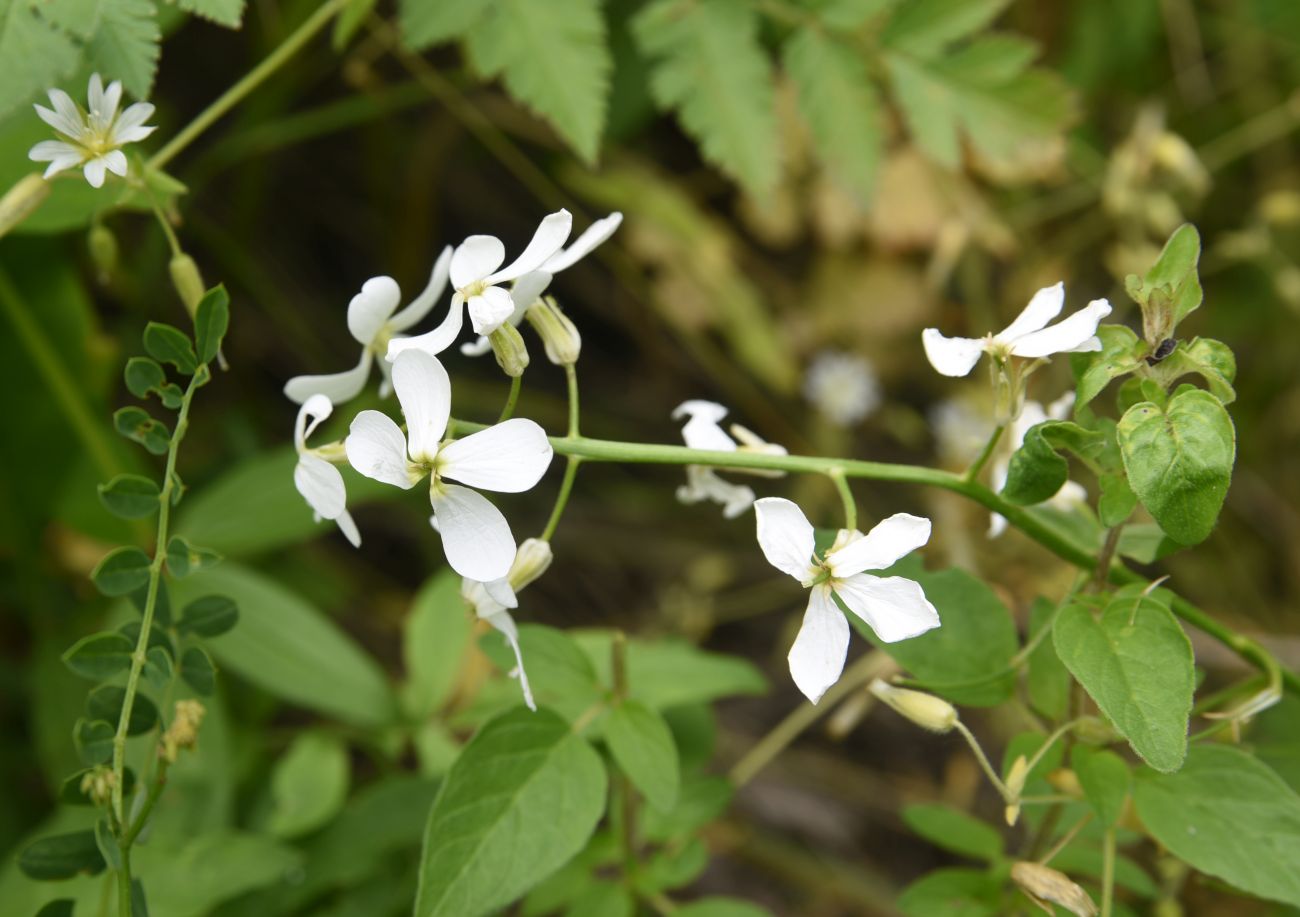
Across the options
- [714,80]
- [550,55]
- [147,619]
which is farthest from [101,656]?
[714,80]

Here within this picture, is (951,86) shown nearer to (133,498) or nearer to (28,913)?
(133,498)

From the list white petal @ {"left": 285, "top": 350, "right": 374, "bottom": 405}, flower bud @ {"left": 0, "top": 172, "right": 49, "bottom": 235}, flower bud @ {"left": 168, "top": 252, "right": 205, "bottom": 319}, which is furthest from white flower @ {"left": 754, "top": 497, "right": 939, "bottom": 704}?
flower bud @ {"left": 0, "top": 172, "right": 49, "bottom": 235}

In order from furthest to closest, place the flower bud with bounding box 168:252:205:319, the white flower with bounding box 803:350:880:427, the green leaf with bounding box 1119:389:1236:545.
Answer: the white flower with bounding box 803:350:880:427 < the flower bud with bounding box 168:252:205:319 < the green leaf with bounding box 1119:389:1236:545

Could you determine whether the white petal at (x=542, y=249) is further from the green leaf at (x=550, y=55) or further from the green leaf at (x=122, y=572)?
the green leaf at (x=550, y=55)

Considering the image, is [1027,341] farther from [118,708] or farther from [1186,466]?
[118,708]

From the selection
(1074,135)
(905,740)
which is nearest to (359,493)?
(905,740)

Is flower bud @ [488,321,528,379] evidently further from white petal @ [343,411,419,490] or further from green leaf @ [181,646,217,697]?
green leaf @ [181,646,217,697]
